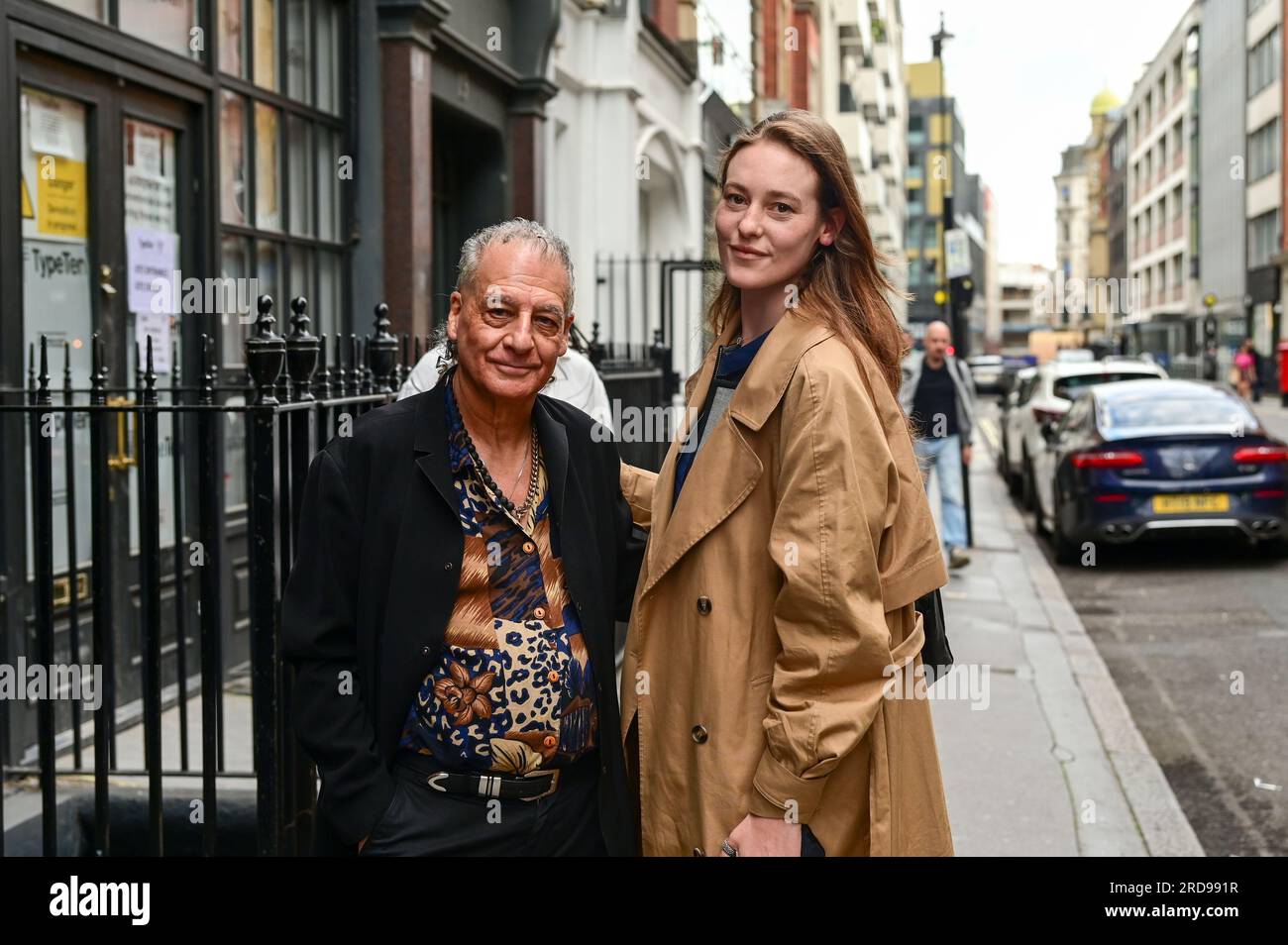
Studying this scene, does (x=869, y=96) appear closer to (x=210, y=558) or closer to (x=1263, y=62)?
(x=1263, y=62)

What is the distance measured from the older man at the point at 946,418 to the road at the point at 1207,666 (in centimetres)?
103

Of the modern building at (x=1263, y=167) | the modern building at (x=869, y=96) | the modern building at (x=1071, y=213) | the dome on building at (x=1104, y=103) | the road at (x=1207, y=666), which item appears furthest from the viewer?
the modern building at (x=1071, y=213)

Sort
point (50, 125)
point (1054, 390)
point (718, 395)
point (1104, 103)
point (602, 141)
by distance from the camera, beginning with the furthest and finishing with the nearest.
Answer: point (1104, 103) < point (1054, 390) < point (602, 141) < point (50, 125) < point (718, 395)

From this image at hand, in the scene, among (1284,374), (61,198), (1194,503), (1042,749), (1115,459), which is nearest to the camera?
(61,198)

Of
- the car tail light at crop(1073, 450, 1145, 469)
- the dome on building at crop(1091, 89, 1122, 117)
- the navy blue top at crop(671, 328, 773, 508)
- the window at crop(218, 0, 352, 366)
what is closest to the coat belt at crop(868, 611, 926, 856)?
the navy blue top at crop(671, 328, 773, 508)

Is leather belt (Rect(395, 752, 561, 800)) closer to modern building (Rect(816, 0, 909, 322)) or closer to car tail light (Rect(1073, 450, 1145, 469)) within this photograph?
car tail light (Rect(1073, 450, 1145, 469))

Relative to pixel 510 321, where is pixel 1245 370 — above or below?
above

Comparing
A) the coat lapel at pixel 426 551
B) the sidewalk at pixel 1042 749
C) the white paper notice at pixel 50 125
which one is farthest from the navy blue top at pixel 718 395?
the white paper notice at pixel 50 125

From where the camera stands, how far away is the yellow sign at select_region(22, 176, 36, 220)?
19.0 feet

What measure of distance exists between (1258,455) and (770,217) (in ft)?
33.0

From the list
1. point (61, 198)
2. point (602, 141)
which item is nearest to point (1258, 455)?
point (602, 141)

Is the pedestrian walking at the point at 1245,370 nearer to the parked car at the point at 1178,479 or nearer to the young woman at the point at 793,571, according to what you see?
the parked car at the point at 1178,479

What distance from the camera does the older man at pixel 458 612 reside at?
2.50m

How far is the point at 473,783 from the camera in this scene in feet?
8.30
